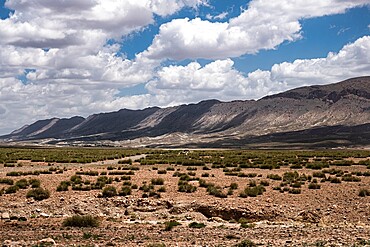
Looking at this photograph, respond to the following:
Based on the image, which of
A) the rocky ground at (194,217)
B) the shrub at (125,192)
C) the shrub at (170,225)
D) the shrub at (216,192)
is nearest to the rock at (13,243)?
the rocky ground at (194,217)

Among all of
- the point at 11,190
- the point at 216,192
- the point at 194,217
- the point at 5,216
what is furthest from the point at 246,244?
the point at 11,190

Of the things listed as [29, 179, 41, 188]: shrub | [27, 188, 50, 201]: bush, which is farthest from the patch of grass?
[29, 179, 41, 188]: shrub

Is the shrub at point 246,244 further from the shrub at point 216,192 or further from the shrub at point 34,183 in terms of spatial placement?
the shrub at point 34,183

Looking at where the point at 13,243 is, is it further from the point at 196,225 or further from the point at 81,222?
the point at 196,225

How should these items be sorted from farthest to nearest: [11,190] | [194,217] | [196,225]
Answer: [11,190], [194,217], [196,225]

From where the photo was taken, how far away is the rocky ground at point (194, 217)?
15.8 m

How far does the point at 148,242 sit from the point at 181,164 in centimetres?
4035

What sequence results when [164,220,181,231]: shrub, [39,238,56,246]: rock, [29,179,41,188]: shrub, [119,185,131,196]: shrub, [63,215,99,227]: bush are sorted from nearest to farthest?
[39,238,56,246]: rock < [164,220,181,231]: shrub < [63,215,99,227]: bush < [119,185,131,196]: shrub < [29,179,41,188]: shrub

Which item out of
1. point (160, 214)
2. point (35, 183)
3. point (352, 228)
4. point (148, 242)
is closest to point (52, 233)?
point (148, 242)

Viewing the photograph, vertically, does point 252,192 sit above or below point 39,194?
below

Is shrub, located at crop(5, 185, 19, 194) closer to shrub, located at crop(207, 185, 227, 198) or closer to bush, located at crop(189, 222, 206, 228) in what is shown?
shrub, located at crop(207, 185, 227, 198)

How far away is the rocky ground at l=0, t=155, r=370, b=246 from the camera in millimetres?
15805

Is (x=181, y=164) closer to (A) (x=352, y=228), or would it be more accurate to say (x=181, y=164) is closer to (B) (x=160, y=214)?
(B) (x=160, y=214)

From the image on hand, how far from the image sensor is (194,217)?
74.5 feet
